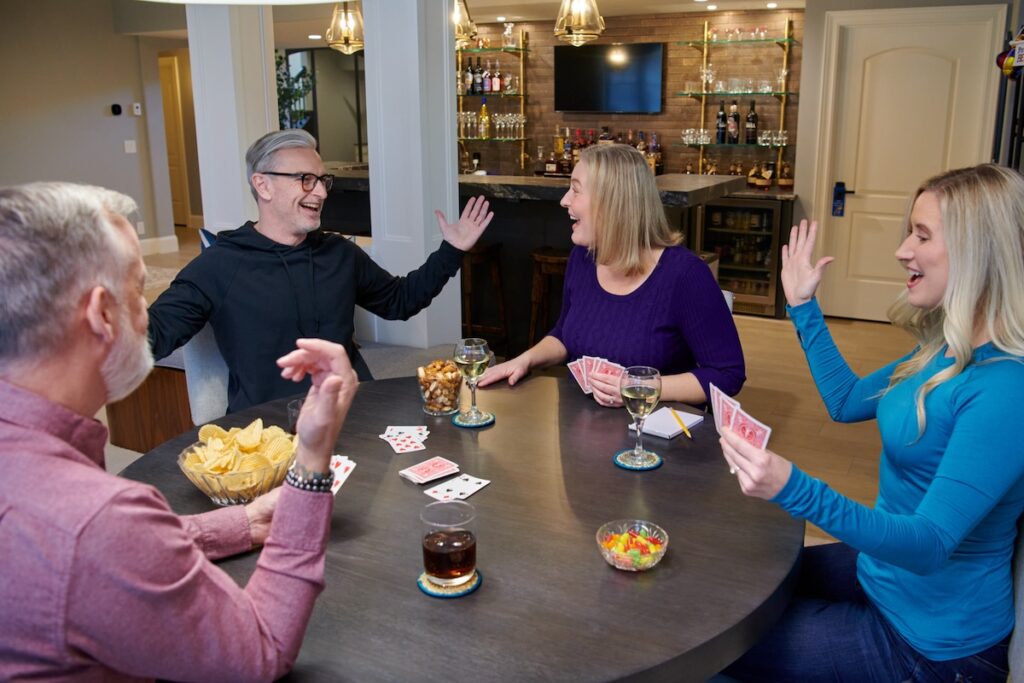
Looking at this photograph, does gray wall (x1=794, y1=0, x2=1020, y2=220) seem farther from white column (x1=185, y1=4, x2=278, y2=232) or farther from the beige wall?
the beige wall

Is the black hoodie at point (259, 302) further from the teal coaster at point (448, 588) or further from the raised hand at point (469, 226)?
the teal coaster at point (448, 588)

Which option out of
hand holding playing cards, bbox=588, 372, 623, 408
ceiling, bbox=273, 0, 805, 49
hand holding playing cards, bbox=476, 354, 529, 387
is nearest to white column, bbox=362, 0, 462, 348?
hand holding playing cards, bbox=476, 354, 529, 387

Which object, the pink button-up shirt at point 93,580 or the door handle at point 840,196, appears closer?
the pink button-up shirt at point 93,580

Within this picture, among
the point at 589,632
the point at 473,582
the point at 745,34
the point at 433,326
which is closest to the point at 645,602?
the point at 589,632

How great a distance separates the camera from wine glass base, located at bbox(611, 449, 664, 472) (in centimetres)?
174

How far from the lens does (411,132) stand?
3.76 metres

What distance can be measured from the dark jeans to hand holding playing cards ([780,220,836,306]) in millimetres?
581

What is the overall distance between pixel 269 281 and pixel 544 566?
1.59 metres

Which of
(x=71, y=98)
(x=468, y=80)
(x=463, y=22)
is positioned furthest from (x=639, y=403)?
(x=71, y=98)

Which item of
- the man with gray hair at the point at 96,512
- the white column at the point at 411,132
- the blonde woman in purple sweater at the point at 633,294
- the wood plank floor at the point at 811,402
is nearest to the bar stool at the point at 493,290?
the white column at the point at 411,132

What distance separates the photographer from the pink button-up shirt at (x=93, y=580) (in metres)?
0.86

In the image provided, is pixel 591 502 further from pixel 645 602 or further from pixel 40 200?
pixel 40 200

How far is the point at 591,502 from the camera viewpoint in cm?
159

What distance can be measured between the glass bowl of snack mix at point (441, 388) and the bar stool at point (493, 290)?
3.05 m
